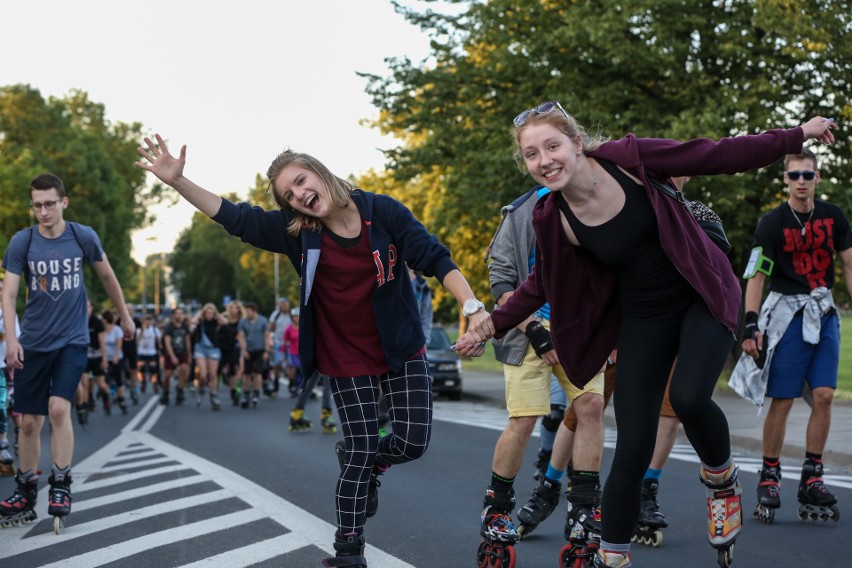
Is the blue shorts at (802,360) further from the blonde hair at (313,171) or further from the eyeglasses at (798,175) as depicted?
the blonde hair at (313,171)

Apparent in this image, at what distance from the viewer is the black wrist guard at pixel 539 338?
5570 mm

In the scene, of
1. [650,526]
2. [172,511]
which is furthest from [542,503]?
[172,511]

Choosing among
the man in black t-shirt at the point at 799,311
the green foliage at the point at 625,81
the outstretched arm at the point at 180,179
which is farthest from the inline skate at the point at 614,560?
the green foliage at the point at 625,81

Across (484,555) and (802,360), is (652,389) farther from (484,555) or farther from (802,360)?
(802,360)

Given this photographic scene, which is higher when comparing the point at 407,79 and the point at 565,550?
the point at 407,79

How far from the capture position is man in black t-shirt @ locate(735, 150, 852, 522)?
6797mm

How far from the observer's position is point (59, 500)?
21.7 ft

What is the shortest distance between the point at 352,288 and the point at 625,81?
20.2 metres

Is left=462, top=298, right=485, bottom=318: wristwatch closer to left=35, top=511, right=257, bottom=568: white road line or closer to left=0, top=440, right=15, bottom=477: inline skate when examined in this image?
left=35, top=511, right=257, bottom=568: white road line

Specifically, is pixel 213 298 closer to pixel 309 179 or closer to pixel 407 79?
pixel 407 79

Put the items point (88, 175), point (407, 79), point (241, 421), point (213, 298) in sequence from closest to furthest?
1. point (241, 421)
2. point (407, 79)
3. point (88, 175)
4. point (213, 298)

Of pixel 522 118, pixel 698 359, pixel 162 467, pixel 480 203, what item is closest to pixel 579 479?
pixel 698 359

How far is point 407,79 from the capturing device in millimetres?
27656

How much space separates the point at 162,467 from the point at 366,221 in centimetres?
582
